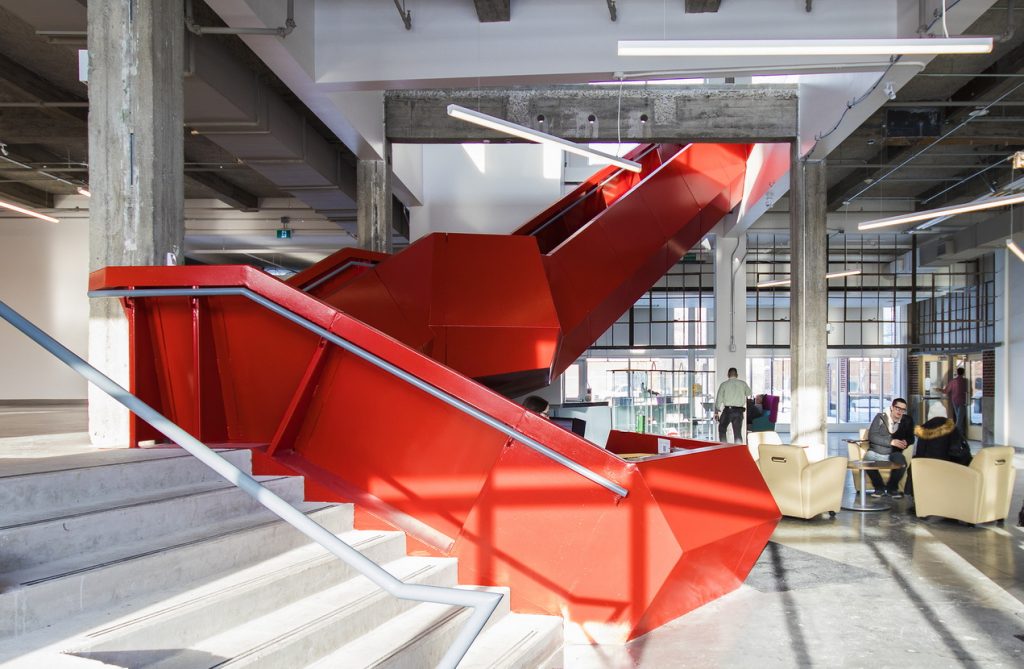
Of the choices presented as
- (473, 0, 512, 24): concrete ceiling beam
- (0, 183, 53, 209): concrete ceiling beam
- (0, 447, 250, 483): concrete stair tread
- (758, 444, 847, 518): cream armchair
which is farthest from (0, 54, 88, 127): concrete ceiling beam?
(758, 444, 847, 518): cream armchair

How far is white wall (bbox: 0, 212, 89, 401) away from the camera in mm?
16547

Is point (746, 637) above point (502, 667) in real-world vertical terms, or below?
below

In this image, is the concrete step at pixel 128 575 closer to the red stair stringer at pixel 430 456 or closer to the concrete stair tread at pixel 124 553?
the concrete stair tread at pixel 124 553

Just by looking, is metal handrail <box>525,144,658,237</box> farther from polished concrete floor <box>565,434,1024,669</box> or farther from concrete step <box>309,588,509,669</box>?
concrete step <box>309,588,509,669</box>

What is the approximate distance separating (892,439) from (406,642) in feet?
26.7

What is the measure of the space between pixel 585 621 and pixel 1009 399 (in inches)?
685

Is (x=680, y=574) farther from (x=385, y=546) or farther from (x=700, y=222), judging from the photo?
(x=700, y=222)

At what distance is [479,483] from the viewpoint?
4.64 meters

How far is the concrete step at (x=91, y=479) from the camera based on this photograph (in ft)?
10.3

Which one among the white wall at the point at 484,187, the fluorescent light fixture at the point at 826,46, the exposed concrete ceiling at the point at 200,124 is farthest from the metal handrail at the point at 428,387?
the white wall at the point at 484,187

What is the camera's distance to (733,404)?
14445 millimetres

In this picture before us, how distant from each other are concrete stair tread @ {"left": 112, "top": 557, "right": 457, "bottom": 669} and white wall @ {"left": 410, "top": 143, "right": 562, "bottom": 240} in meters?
11.9

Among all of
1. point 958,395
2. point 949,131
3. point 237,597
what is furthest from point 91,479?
point 958,395

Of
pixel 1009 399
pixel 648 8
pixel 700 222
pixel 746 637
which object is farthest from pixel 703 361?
pixel 746 637
